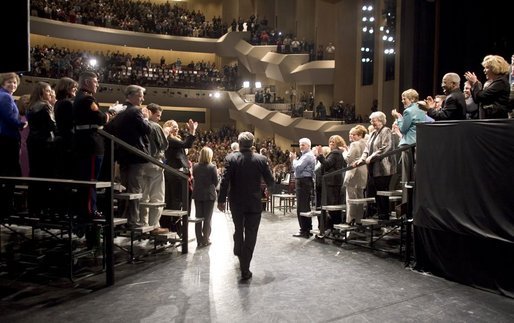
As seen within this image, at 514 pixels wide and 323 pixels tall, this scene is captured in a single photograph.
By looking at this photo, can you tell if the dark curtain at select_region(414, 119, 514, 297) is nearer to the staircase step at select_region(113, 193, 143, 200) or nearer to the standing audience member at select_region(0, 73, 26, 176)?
the staircase step at select_region(113, 193, 143, 200)

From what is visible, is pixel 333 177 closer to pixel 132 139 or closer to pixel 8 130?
pixel 132 139

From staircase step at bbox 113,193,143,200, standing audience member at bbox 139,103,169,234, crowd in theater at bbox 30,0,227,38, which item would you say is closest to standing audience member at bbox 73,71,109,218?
staircase step at bbox 113,193,143,200

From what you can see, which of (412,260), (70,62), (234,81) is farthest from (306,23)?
(412,260)

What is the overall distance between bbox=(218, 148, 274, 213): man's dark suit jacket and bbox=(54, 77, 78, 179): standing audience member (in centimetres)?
180

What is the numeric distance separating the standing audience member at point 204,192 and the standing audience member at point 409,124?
289 centimetres

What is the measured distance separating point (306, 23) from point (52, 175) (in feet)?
79.7

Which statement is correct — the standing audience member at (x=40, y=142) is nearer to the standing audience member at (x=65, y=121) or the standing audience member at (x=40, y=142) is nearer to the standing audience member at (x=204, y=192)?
the standing audience member at (x=65, y=121)

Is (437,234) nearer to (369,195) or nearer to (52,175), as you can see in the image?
(369,195)

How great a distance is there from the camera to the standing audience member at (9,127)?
5375mm

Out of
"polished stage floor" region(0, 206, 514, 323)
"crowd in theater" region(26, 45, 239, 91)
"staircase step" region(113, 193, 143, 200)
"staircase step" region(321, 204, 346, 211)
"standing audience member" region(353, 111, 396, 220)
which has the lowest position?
"polished stage floor" region(0, 206, 514, 323)

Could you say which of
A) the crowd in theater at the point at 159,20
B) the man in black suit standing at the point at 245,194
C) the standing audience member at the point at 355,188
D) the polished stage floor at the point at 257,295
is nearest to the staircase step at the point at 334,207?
the standing audience member at the point at 355,188

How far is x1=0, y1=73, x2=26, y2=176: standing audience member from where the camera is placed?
538 centimetres

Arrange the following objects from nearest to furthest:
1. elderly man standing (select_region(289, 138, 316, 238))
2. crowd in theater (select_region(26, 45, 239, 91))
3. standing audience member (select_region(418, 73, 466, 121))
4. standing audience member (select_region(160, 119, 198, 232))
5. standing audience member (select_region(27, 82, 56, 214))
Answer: standing audience member (select_region(27, 82, 56, 214))
standing audience member (select_region(418, 73, 466, 121))
standing audience member (select_region(160, 119, 198, 232))
elderly man standing (select_region(289, 138, 316, 238))
crowd in theater (select_region(26, 45, 239, 91))

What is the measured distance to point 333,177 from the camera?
27.8ft
